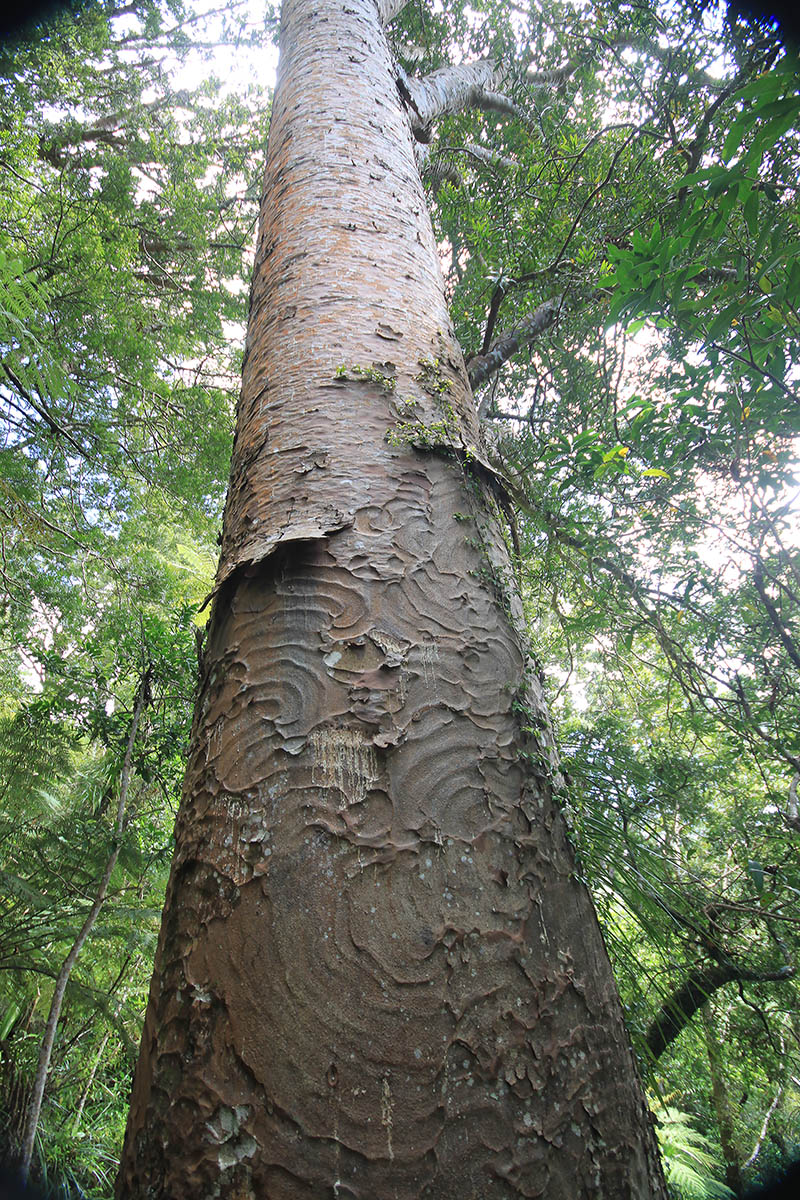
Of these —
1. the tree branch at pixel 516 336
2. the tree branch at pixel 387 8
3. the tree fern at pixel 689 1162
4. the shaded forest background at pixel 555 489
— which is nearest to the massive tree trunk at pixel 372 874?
the shaded forest background at pixel 555 489

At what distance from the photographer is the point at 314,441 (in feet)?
3.48

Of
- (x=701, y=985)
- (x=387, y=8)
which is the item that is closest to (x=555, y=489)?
(x=701, y=985)

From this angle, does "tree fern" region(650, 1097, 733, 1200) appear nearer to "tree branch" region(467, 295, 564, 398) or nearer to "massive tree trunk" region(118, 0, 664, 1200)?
"massive tree trunk" region(118, 0, 664, 1200)

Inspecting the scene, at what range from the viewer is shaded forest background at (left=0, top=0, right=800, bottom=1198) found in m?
1.84

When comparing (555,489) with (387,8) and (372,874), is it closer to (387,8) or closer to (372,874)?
(372,874)

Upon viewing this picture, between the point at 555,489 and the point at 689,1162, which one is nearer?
the point at 555,489

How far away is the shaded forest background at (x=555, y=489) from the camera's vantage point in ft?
6.05

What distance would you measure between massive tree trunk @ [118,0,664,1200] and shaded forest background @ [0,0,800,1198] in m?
0.25

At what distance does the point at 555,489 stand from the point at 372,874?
7.96 feet

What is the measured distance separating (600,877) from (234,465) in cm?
113

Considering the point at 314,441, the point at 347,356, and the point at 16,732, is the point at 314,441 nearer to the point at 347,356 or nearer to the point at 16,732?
the point at 347,356

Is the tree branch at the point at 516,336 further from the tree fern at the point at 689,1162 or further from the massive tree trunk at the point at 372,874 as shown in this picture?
the tree fern at the point at 689,1162

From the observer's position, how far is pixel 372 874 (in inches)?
25.8

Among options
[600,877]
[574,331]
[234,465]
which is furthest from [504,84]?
[600,877]
